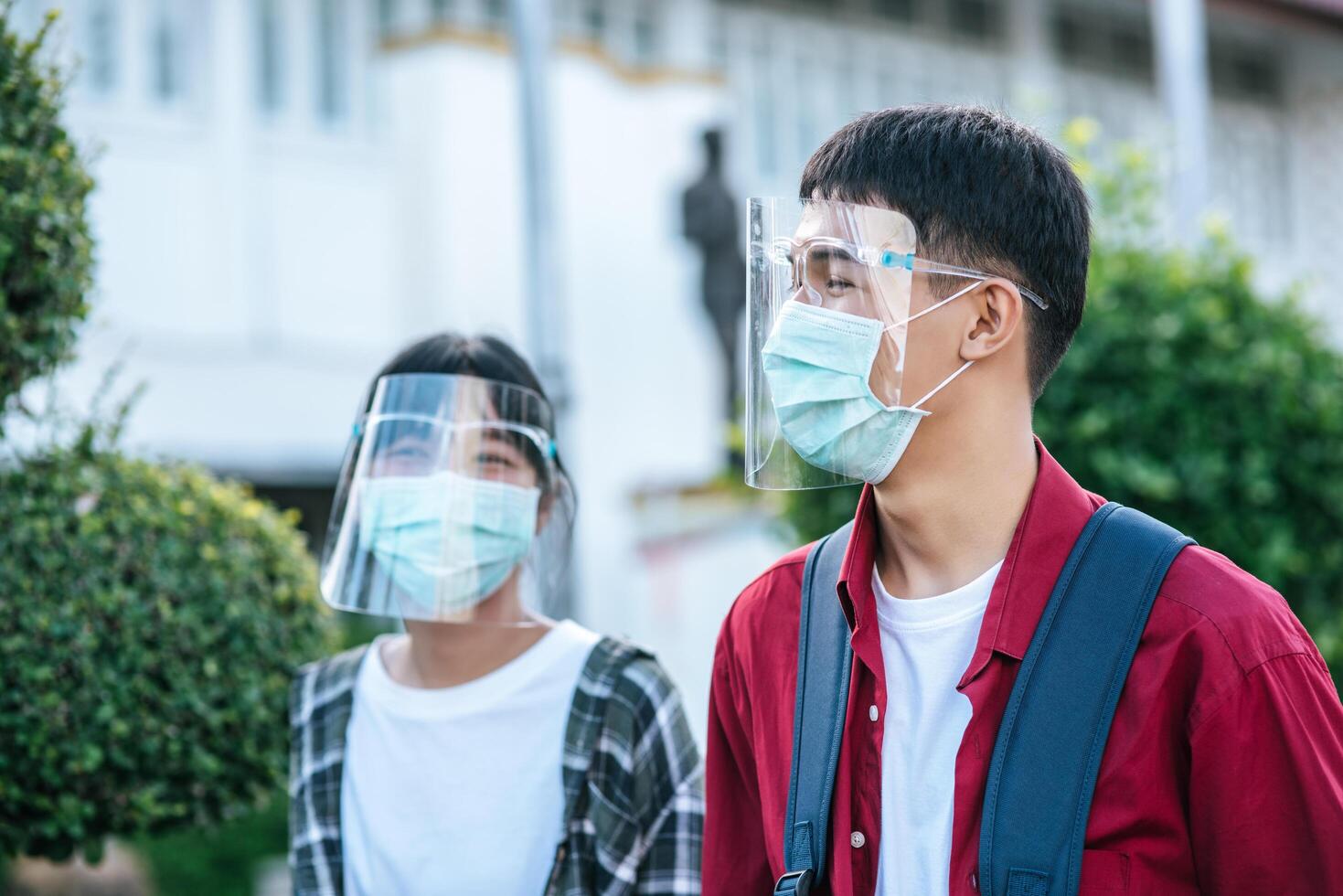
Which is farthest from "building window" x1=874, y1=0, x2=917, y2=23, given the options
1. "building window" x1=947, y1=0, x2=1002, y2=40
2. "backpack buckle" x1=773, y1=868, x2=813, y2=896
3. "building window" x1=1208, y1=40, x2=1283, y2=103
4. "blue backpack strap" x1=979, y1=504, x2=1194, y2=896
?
"backpack buckle" x1=773, y1=868, x2=813, y2=896

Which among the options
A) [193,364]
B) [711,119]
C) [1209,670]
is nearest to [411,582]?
[1209,670]

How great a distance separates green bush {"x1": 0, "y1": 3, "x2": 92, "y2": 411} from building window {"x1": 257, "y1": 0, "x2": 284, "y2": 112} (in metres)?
7.76

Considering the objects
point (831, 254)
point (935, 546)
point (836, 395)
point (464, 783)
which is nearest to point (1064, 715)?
point (935, 546)

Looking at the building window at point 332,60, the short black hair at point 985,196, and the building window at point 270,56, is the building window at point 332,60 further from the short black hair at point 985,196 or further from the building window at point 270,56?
the short black hair at point 985,196

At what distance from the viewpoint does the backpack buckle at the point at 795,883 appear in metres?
2.06

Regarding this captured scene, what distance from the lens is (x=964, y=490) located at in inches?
85.1

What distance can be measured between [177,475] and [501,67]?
8.30 m

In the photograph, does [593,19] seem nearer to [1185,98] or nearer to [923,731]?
[1185,98]

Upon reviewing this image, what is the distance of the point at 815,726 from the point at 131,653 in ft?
6.28

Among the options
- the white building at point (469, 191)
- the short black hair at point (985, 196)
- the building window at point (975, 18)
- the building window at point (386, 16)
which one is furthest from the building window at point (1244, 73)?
the short black hair at point (985, 196)

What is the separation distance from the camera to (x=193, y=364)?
10297 mm

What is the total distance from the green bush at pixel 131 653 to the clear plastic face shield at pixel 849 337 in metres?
1.86

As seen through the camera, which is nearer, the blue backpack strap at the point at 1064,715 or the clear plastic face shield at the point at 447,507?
the blue backpack strap at the point at 1064,715

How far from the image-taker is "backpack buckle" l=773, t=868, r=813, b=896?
6.75 feet
